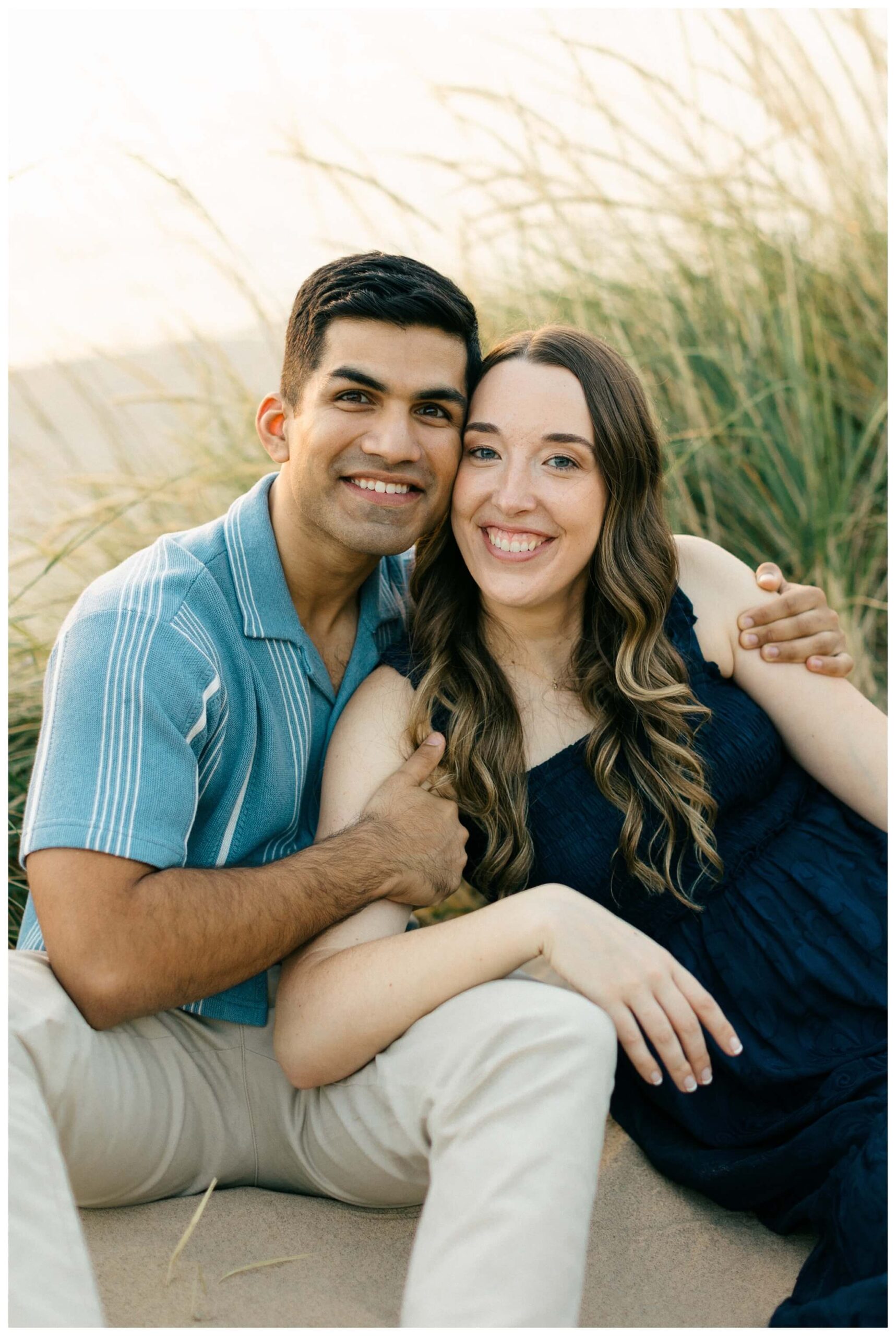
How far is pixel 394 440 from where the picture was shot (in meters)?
2.33

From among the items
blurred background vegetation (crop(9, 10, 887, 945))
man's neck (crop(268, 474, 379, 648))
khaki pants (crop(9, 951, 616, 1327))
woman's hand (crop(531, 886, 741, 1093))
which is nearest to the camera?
khaki pants (crop(9, 951, 616, 1327))

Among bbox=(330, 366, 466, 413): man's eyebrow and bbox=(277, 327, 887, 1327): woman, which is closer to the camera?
bbox=(277, 327, 887, 1327): woman

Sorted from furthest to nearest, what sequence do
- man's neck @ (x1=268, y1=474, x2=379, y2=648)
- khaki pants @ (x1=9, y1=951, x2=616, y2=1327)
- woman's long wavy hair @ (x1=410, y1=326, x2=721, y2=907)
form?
1. man's neck @ (x1=268, y1=474, x2=379, y2=648)
2. woman's long wavy hair @ (x1=410, y1=326, x2=721, y2=907)
3. khaki pants @ (x1=9, y1=951, x2=616, y2=1327)

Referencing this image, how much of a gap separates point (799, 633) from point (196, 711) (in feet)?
3.94

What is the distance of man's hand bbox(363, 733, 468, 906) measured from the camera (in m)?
2.14

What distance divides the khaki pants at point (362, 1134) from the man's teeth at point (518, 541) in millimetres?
894

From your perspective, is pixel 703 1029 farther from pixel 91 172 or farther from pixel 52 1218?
pixel 91 172

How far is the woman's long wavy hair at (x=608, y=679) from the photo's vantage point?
2287 mm

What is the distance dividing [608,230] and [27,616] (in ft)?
7.79

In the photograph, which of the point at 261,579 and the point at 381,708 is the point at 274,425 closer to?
the point at 261,579

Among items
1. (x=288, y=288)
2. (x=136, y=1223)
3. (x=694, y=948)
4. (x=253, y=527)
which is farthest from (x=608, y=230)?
(x=136, y=1223)

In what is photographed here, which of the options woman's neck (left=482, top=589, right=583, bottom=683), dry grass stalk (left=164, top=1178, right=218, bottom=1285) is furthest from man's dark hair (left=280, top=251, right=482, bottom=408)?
dry grass stalk (left=164, top=1178, right=218, bottom=1285)

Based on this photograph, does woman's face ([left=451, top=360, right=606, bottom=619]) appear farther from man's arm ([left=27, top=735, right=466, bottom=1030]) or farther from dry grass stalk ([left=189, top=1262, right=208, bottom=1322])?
dry grass stalk ([left=189, top=1262, right=208, bottom=1322])

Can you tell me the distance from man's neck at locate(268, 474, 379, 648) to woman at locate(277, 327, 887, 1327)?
162 millimetres
